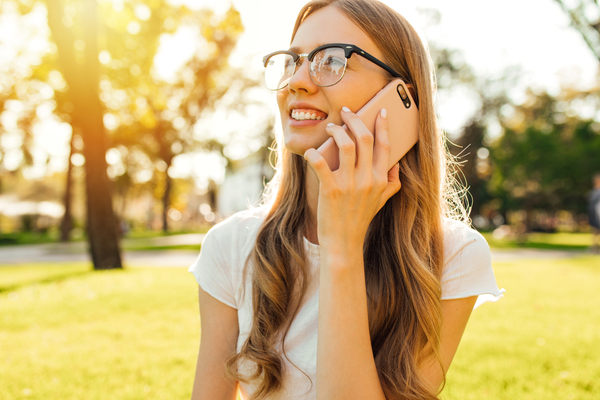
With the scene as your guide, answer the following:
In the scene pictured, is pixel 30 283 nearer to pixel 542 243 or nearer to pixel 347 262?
pixel 347 262

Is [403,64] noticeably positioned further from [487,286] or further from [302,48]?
[487,286]

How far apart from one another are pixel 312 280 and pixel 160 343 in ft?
12.8

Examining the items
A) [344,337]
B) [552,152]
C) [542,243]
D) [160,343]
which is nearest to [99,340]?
[160,343]

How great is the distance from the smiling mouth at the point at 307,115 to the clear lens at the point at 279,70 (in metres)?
0.18

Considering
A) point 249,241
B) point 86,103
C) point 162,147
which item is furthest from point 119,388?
point 162,147

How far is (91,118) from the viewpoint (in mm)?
10766

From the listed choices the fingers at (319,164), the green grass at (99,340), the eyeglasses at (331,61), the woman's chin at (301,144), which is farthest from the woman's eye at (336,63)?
the green grass at (99,340)

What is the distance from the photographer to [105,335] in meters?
5.41

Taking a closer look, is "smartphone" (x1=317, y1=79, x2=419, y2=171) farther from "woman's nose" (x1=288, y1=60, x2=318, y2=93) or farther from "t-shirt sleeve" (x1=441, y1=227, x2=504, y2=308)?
"t-shirt sleeve" (x1=441, y1=227, x2=504, y2=308)

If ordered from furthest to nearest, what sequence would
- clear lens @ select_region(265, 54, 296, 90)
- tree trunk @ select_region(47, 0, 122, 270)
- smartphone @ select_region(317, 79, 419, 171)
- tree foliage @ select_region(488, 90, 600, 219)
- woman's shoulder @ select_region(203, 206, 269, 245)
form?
tree foliage @ select_region(488, 90, 600, 219) → tree trunk @ select_region(47, 0, 122, 270) → woman's shoulder @ select_region(203, 206, 269, 245) → clear lens @ select_region(265, 54, 296, 90) → smartphone @ select_region(317, 79, 419, 171)

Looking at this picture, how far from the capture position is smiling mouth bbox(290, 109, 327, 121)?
1.77 m

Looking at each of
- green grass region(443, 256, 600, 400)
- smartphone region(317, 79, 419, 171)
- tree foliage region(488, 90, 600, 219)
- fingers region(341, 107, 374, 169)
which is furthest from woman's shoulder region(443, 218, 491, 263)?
tree foliage region(488, 90, 600, 219)

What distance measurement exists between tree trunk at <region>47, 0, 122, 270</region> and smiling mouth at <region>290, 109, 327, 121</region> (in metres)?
10.3

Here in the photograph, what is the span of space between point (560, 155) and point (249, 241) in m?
31.5
